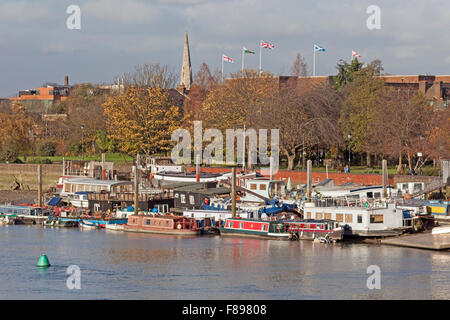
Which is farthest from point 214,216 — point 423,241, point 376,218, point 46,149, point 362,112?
point 46,149

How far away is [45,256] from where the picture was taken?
4603 centimetres

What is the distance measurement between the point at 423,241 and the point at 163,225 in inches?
699

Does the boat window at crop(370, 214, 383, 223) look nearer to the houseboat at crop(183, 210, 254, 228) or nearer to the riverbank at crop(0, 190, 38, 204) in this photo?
the houseboat at crop(183, 210, 254, 228)

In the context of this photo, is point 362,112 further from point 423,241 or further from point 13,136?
point 13,136

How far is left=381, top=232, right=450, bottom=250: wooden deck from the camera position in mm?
50219

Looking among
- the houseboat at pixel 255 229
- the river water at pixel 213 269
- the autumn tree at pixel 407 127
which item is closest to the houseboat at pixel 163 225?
the river water at pixel 213 269

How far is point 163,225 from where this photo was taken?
58.4m

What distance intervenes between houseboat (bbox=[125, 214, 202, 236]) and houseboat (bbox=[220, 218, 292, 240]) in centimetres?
233

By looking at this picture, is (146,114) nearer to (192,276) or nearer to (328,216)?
(328,216)

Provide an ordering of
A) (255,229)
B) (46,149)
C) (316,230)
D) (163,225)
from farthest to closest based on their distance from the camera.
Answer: (46,149)
(163,225)
(255,229)
(316,230)

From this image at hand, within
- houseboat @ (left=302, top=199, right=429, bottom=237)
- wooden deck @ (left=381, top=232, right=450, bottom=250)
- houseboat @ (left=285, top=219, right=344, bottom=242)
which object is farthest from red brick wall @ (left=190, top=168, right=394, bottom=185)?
wooden deck @ (left=381, top=232, right=450, bottom=250)

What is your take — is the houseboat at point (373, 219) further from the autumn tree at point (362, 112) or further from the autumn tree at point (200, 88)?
the autumn tree at point (200, 88)

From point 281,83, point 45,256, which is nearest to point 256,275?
point 45,256

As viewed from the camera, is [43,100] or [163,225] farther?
[43,100]
